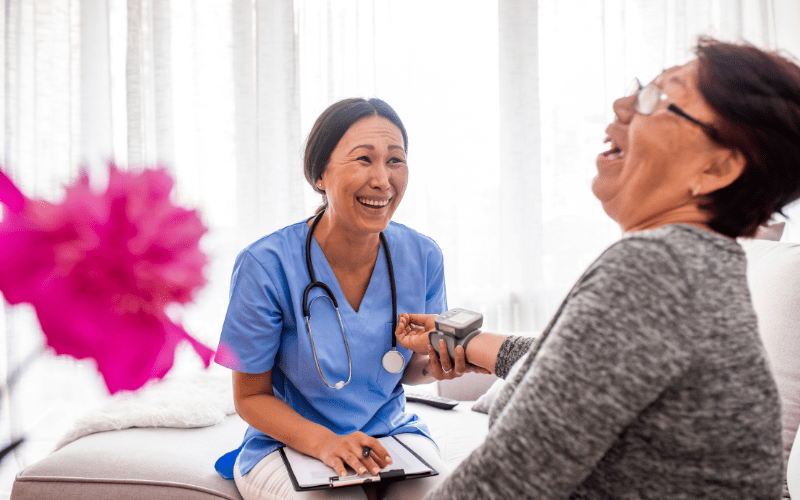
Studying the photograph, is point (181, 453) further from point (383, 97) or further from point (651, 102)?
point (383, 97)

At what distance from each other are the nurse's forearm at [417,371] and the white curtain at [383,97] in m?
1.41

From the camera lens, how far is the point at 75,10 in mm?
2604

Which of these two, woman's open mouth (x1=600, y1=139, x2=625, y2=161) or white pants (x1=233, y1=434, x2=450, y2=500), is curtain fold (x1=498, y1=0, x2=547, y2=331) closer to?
white pants (x1=233, y1=434, x2=450, y2=500)

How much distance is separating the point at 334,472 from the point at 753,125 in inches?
36.2

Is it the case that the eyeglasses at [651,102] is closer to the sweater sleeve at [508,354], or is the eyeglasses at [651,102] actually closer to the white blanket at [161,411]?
the sweater sleeve at [508,354]

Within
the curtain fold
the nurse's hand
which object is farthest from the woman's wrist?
the curtain fold

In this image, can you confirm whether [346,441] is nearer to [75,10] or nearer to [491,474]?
[491,474]

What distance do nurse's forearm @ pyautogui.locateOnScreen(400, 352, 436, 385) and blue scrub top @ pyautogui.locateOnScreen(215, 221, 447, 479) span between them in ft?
0.17

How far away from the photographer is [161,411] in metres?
1.68

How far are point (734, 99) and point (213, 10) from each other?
264 centimetres

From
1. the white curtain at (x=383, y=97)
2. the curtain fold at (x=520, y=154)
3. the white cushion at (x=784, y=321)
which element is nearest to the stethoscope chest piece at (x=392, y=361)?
the white cushion at (x=784, y=321)

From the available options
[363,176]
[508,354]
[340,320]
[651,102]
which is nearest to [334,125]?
[363,176]

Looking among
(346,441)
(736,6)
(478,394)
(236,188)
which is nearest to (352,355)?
(346,441)

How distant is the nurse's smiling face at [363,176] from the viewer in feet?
4.25
